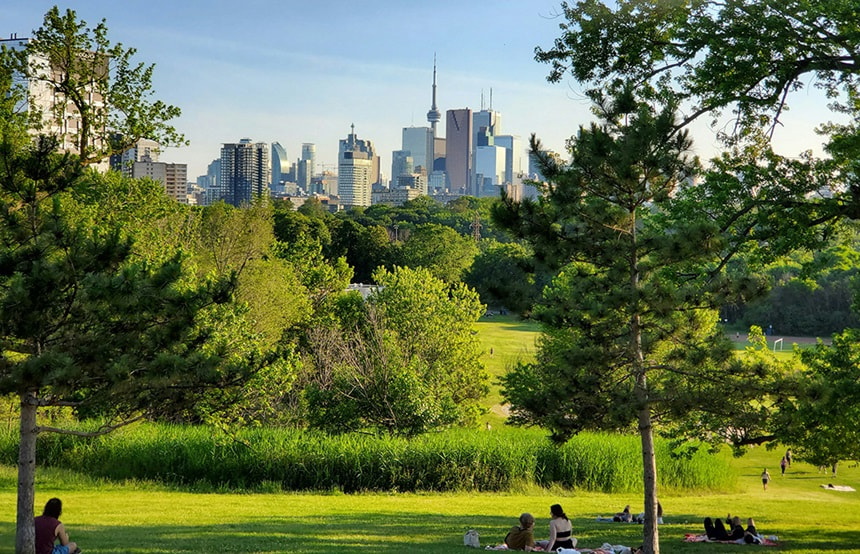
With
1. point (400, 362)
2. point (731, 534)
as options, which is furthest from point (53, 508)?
point (400, 362)

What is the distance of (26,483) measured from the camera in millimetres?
10945

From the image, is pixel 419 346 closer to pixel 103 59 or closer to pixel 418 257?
pixel 103 59

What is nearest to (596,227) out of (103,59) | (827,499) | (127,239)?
(127,239)

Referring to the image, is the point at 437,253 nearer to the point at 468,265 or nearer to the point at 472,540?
the point at 468,265

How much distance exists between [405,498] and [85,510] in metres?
8.06

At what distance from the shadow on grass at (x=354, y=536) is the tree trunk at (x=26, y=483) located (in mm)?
1559

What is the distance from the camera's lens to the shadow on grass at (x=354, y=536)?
14094 mm

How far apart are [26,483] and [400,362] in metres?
20.5

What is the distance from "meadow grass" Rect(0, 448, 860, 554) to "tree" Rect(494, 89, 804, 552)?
10.5 ft

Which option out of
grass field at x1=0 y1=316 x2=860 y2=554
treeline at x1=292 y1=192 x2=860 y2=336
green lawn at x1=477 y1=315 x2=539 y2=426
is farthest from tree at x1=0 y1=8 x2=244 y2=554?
treeline at x1=292 y1=192 x2=860 y2=336

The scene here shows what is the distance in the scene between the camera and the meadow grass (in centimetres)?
1493

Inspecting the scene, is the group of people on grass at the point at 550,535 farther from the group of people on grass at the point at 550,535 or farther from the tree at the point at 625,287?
the tree at the point at 625,287

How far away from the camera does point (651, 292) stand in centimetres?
1301

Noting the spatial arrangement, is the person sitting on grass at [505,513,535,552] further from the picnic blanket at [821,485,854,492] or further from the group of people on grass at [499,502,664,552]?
the picnic blanket at [821,485,854,492]
